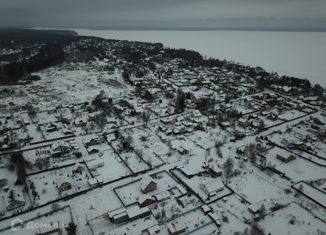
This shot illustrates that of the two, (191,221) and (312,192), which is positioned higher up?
(312,192)

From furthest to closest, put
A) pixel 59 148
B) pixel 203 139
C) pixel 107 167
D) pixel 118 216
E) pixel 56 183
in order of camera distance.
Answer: pixel 203 139, pixel 59 148, pixel 107 167, pixel 56 183, pixel 118 216

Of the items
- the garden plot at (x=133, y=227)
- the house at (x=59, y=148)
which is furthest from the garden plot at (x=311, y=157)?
the house at (x=59, y=148)

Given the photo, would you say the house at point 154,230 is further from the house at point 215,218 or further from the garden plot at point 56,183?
the garden plot at point 56,183

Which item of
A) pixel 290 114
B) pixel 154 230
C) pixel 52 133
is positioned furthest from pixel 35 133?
pixel 290 114

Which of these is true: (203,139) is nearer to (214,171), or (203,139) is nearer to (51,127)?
(214,171)

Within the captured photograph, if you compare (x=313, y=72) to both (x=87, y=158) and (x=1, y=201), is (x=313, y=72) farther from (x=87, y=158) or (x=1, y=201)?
(x=1, y=201)

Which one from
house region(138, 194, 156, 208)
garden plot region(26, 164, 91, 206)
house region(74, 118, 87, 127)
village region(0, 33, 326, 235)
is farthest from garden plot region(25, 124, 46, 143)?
house region(138, 194, 156, 208)
